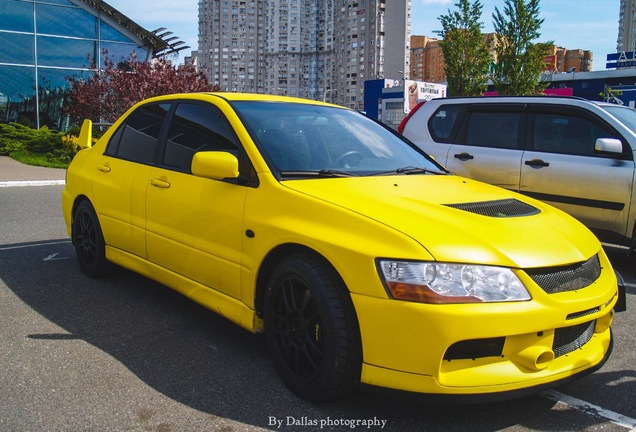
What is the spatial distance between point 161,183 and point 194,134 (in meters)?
0.41

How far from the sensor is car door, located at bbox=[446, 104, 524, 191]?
22.6 ft

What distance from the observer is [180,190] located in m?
4.09

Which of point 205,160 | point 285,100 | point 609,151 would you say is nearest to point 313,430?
point 205,160

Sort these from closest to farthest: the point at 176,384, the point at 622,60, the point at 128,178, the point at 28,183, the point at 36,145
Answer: the point at 176,384
the point at 128,178
the point at 28,183
the point at 36,145
the point at 622,60

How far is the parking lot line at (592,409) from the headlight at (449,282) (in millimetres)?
857

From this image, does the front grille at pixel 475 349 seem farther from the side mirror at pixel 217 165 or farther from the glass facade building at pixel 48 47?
the glass facade building at pixel 48 47

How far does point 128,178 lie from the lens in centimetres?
472

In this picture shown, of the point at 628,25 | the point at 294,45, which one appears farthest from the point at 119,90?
the point at 294,45

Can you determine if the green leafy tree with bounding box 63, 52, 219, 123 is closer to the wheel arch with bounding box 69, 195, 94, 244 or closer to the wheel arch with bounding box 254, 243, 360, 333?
the wheel arch with bounding box 69, 195, 94, 244

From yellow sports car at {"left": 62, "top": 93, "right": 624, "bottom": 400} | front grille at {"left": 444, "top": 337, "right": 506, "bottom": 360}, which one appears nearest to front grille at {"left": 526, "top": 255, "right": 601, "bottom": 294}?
yellow sports car at {"left": 62, "top": 93, "right": 624, "bottom": 400}

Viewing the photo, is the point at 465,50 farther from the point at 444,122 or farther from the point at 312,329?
the point at 312,329

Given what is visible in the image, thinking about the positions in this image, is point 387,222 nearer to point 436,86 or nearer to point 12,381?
point 12,381

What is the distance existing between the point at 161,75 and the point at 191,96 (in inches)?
630

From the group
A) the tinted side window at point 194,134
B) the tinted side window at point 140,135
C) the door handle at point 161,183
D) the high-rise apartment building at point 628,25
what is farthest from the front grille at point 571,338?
the high-rise apartment building at point 628,25
